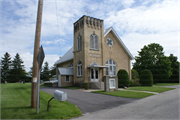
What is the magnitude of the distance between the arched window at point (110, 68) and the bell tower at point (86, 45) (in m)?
1.91

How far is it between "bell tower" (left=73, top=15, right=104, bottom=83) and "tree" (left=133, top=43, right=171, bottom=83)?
1891cm

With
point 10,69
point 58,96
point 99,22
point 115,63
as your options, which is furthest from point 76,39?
point 10,69

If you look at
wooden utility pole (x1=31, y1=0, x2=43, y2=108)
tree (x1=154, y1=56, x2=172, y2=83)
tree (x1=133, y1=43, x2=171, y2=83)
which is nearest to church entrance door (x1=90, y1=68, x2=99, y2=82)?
wooden utility pole (x1=31, y1=0, x2=43, y2=108)

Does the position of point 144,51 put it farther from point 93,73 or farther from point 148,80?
point 93,73

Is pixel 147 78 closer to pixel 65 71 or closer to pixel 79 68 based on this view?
pixel 79 68

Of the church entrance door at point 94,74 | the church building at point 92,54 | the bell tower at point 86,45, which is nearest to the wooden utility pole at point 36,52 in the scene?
the church building at point 92,54

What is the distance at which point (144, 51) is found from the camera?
3928 cm

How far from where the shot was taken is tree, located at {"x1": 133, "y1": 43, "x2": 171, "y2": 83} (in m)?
36.9

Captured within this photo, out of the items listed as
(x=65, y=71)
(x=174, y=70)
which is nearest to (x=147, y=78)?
(x=65, y=71)

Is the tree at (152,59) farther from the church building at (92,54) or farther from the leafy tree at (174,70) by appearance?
the church building at (92,54)

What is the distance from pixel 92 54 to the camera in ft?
77.3

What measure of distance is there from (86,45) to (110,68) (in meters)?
6.35

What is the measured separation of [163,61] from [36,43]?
3595 cm

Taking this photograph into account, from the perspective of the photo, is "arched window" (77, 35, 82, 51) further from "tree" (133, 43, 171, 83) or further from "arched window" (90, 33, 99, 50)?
"tree" (133, 43, 171, 83)
